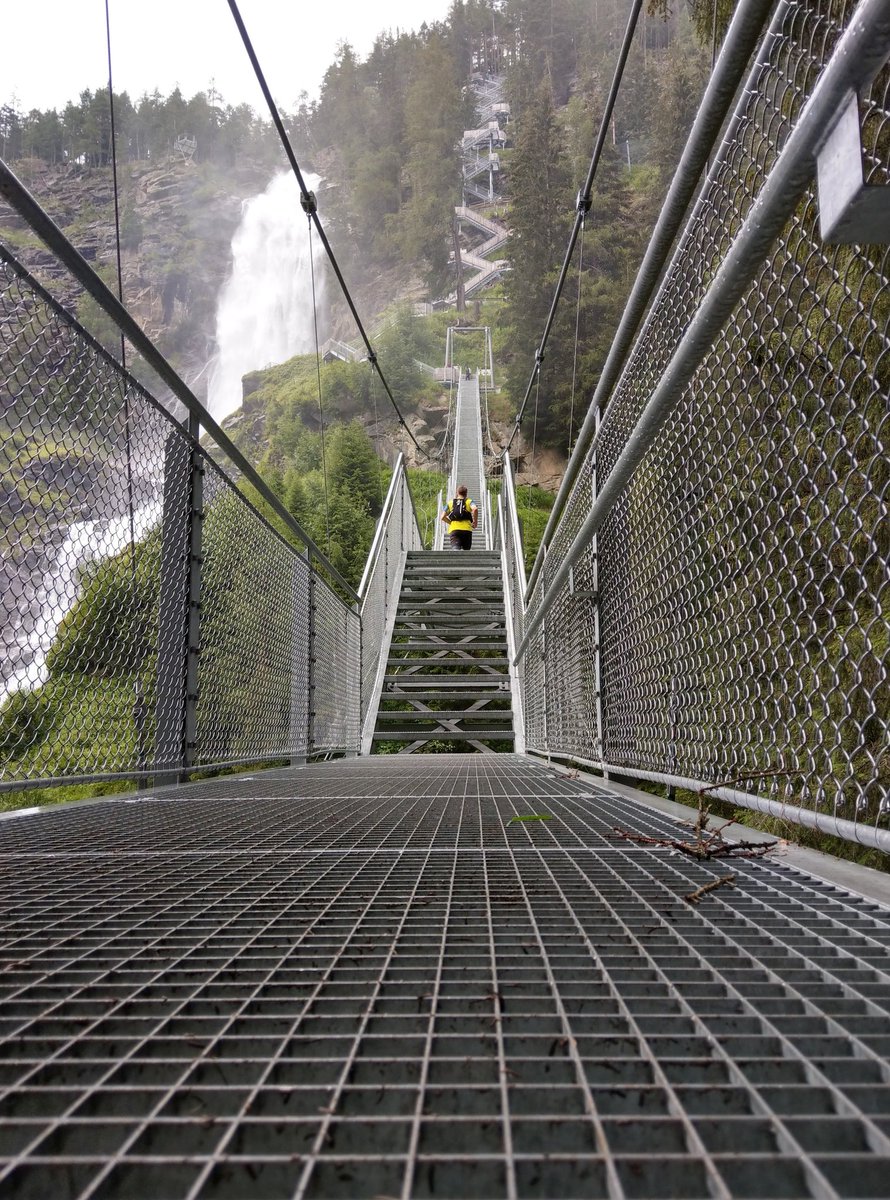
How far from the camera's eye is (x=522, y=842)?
5.38 feet

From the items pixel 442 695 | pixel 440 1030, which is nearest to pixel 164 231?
pixel 442 695

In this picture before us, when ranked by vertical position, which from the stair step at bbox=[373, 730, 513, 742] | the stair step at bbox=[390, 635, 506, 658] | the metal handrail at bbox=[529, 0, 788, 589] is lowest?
the stair step at bbox=[373, 730, 513, 742]

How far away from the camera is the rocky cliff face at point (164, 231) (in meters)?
37.0

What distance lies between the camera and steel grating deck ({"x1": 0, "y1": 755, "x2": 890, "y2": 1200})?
1.60 ft

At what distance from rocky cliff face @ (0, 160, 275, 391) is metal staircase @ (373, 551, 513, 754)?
2755cm

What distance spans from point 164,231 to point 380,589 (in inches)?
1843

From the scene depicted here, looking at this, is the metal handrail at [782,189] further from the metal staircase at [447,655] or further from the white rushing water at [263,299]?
the white rushing water at [263,299]

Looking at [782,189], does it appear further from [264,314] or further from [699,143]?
[264,314]

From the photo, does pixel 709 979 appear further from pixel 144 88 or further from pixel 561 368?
pixel 144 88

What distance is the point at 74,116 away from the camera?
3228 centimetres

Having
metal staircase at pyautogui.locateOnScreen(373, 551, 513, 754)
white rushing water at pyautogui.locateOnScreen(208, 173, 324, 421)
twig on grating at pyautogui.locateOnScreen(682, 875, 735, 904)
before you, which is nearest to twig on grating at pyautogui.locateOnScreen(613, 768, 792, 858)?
twig on grating at pyautogui.locateOnScreen(682, 875, 735, 904)

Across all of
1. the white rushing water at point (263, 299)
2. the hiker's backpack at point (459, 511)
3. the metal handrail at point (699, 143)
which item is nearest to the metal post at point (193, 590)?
the metal handrail at point (699, 143)

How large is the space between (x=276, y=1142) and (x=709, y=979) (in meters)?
0.48

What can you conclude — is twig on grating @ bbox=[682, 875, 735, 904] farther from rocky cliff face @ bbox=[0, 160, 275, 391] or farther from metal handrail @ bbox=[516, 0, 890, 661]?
rocky cliff face @ bbox=[0, 160, 275, 391]
